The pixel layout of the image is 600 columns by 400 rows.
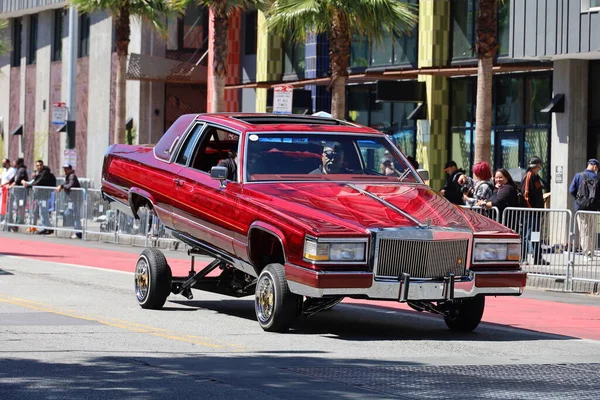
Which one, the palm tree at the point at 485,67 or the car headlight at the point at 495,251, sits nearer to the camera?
the car headlight at the point at 495,251

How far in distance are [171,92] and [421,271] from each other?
34401 mm

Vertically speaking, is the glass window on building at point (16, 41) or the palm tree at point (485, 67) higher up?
the glass window on building at point (16, 41)

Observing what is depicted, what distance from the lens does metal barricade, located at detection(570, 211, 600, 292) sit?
18.7 m

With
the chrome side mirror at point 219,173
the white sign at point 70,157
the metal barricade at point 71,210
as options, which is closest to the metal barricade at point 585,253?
the chrome side mirror at point 219,173

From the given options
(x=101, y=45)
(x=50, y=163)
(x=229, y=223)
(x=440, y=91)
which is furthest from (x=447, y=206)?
(x=50, y=163)

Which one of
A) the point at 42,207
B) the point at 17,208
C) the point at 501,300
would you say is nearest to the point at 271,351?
the point at 501,300

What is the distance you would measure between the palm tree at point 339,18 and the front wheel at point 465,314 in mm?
14121

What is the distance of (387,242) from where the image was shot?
11.6m

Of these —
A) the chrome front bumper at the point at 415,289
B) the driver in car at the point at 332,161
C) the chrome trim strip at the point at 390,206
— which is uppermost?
the driver in car at the point at 332,161

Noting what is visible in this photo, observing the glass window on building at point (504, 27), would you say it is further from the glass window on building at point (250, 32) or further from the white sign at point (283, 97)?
the glass window on building at point (250, 32)

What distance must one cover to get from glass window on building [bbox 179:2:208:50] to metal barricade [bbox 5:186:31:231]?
521 inches

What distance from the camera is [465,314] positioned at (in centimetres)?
1280

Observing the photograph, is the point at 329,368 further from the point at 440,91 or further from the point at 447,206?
the point at 440,91

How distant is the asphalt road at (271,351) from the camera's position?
9.02 meters
